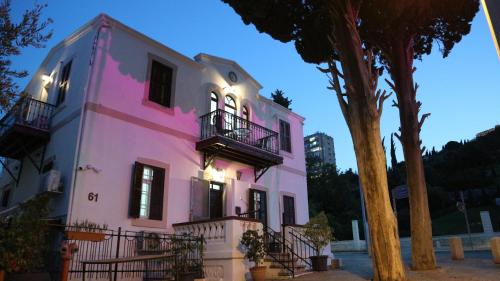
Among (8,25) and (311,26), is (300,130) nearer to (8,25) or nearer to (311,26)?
(311,26)

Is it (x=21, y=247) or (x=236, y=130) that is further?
(x=236, y=130)

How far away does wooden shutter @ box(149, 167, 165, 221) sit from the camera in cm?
1095

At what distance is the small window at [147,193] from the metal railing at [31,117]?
3.76 metres

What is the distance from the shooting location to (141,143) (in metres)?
11.4

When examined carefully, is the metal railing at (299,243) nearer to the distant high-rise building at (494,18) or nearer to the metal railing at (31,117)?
the metal railing at (31,117)

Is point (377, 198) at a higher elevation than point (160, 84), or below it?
below

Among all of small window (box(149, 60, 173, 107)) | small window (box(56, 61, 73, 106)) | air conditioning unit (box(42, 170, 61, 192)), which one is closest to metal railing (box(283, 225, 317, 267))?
small window (box(149, 60, 173, 107))

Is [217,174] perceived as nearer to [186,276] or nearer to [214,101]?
[214,101]

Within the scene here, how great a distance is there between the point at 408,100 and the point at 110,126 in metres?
8.86

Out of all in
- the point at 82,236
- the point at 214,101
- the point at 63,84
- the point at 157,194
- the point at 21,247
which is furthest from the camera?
the point at 214,101

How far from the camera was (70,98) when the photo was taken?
11336mm

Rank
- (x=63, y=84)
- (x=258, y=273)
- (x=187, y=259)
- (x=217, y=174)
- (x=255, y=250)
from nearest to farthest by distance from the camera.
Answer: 1. (x=258, y=273)
2. (x=255, y=250)
3. (x=187, y=259)
4. (x=63, y=84)
5. (x=217, y=174)

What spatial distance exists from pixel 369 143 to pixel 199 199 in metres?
6.64

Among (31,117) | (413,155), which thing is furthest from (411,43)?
(31,117)
